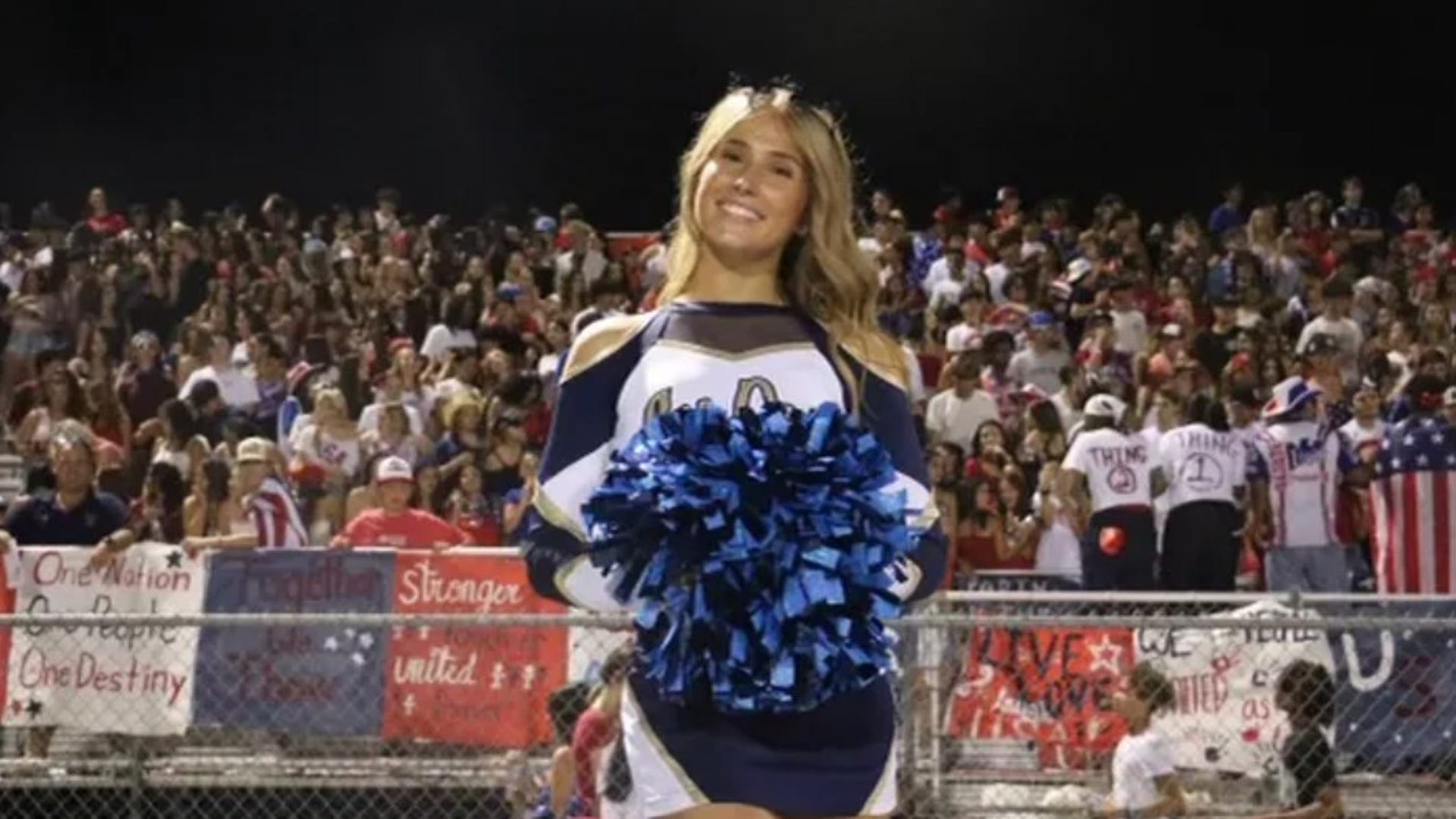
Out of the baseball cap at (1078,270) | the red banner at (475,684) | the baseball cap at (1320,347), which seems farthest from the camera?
the baseball cap at (1078,270)

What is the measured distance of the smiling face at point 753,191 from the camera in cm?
446

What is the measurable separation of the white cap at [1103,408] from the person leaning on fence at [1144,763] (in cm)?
368

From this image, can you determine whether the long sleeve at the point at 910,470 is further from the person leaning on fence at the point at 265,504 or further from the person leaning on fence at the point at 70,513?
the person leaning on fence at the point at 265,504

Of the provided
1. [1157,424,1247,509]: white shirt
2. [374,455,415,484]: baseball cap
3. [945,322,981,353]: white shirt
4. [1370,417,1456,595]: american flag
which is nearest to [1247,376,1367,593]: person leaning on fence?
[1157,424,1247,509]: white shirt

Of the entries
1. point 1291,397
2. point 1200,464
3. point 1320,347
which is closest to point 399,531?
point 1200,464

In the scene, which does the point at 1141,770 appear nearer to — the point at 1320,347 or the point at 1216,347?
the point at 1320,347

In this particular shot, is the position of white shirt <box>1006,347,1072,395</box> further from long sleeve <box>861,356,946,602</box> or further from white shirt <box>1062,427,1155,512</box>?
long sleeve <box>861,356,946,602</box>

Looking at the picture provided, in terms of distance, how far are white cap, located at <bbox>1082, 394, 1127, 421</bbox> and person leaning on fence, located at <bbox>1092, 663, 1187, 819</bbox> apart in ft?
12.1

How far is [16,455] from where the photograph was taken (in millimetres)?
14648

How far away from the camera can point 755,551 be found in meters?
4.05

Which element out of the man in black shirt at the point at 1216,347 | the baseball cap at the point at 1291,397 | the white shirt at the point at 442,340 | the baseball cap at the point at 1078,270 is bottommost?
the baseball cap at the point at 1291,397

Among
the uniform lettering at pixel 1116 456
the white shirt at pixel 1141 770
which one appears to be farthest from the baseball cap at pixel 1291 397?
the white shirt at pixel 1141 770

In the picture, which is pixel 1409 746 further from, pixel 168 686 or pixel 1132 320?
pixel 1132 320

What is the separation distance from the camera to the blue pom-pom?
406cm
